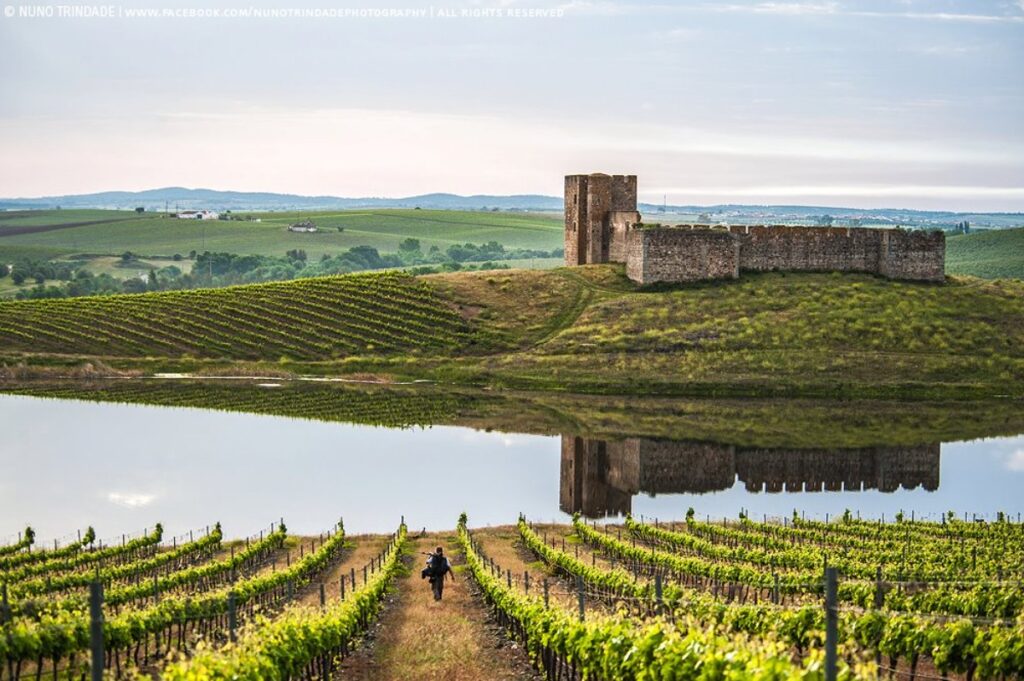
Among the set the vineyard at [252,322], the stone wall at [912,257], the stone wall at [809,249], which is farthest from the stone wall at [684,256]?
the vineyard at [252,322]

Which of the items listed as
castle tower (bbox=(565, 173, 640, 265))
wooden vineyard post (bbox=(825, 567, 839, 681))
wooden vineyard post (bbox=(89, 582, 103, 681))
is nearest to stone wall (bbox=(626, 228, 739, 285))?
castle tower (bbox=(565, 173, 640, 265))

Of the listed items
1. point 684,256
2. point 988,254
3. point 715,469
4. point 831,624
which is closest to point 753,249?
point 684,256

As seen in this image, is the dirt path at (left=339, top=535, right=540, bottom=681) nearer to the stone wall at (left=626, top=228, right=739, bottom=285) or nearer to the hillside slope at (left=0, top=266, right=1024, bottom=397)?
the hillside slope at (left=0, top=266, right=1024, bottom=397)

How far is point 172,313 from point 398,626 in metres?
54.1

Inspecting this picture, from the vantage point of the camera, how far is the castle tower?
8012 cm

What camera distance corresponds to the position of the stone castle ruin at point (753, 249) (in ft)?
243

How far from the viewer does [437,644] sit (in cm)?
2097

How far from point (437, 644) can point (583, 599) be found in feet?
13.5

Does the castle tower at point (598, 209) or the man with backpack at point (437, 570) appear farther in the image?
the castle tower at point (598, 209)

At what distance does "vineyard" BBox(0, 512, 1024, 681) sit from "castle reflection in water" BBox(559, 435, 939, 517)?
14.3ft

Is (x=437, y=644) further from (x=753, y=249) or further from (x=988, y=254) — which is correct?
(x=988, y=254)

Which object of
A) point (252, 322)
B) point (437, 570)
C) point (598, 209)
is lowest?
point (437, 570)

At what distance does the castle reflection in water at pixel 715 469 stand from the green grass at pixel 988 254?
9846 centimetres

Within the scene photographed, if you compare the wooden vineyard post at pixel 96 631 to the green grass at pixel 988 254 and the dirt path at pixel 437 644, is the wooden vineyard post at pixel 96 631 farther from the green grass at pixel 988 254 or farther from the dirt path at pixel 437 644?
the green grass at pixel 988 254
